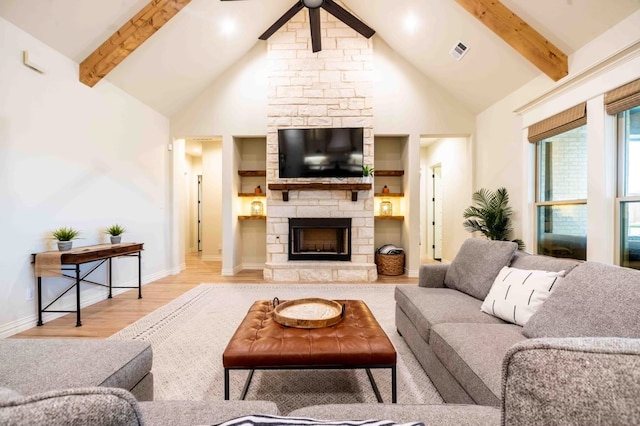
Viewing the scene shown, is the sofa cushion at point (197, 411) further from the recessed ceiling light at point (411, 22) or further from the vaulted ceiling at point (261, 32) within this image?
the recessed ceiling light at point (411, 22)

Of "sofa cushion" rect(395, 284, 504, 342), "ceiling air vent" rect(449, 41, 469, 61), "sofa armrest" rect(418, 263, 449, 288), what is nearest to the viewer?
"sofa cushion" rect(395, 284, 504, 342)

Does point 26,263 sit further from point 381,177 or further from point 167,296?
point 381,177

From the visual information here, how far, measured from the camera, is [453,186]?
18.4ft

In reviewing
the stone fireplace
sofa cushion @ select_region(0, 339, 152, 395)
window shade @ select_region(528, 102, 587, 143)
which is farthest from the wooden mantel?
sofa cushion @ select_region(0, 339, 152, 395)

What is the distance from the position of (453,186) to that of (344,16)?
3.55m

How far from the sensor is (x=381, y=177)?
5645mm

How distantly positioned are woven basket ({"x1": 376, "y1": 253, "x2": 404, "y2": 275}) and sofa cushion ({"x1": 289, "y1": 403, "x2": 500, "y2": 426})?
13.6ft

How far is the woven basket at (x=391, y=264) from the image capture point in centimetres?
499

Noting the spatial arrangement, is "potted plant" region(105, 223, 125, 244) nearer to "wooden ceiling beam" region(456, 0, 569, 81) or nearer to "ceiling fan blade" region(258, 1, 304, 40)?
"ceiling fan blade" region(258, 1, 304, 40)

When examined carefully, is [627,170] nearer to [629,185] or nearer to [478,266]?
[629,185]

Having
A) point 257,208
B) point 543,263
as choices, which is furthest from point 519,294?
point 257,208

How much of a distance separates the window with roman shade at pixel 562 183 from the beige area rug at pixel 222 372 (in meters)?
2.01

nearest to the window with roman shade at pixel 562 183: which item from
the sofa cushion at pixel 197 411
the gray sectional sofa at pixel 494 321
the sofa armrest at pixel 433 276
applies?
the gray sectional sofa at pixel 494 321

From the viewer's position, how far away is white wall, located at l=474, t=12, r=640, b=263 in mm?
2443
